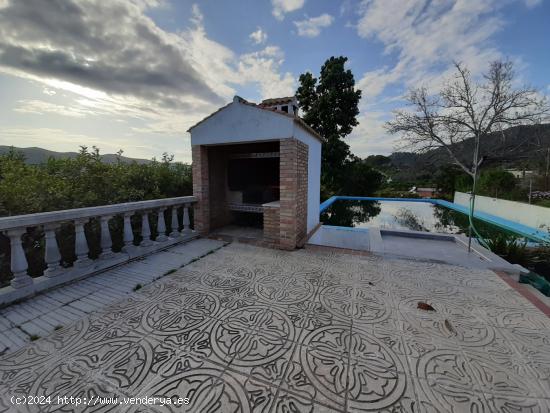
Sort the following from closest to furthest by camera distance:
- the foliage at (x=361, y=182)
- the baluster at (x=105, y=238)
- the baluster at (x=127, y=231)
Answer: the baluster at (x=105, y=238) < the baluster at (x=127, y=231) < the foliage at (x=361, y=182)

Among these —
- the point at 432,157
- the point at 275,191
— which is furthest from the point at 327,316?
the point at 432,157

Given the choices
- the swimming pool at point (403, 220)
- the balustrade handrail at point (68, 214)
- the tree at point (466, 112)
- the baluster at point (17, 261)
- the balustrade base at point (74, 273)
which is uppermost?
the tree at point (466, 112)

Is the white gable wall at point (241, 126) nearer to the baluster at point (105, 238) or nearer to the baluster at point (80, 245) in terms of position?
the baluster at point (105, 238)

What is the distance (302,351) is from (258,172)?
18.2 ft

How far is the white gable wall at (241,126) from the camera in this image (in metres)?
4.59

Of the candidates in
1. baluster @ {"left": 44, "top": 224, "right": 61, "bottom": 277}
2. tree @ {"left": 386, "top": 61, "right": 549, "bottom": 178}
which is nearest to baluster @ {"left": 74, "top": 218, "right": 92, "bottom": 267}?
baluster @ {"left": 44, "top": 224, "right": 61, "bottom": 277}

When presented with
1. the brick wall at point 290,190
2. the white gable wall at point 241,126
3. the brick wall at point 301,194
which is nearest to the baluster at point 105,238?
the white gable wall at point 241,126

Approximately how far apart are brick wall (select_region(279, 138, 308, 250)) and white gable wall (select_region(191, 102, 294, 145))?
0.33 m

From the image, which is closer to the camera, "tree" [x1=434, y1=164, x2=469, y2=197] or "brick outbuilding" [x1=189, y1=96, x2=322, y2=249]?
"brick outbuilding" [x1=189, y1=96, x2=322, y2=249]

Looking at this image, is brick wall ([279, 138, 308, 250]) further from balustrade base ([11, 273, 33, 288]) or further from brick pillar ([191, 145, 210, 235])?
balustrade base ([11, 273, 33, 288])

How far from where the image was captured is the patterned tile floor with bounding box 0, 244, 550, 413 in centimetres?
158

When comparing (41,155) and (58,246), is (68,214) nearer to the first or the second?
(58,246)

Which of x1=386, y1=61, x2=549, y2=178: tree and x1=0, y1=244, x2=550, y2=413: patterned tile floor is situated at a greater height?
x1=386, y1=61, x2=549, y2=178: tree

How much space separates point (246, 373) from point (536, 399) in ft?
7.19
